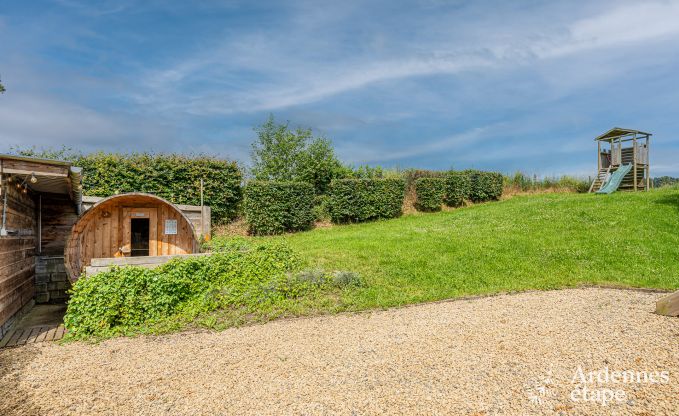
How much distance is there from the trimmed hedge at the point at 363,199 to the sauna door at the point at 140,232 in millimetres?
9942

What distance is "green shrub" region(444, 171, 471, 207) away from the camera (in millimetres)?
24016

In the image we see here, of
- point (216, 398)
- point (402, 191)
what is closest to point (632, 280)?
point (216, 398)

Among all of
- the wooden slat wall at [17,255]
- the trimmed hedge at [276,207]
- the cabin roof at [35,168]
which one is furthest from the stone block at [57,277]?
the trimmed hedge at [276,207]

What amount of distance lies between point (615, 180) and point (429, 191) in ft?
37.4

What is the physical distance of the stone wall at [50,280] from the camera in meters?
11.5

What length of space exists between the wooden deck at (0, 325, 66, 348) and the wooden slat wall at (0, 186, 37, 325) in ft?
1.71

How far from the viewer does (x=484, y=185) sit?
1005 inches

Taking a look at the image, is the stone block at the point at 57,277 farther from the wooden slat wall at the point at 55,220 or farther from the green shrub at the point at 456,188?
the green shrub at the point at 456,188

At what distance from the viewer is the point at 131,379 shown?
5492 mm

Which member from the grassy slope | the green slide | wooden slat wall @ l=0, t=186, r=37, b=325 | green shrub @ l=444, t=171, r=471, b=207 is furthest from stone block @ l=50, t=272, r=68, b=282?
the green slide

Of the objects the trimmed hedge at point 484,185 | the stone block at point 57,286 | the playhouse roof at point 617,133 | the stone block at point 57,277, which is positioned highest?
the playhouse roof at point 617,133

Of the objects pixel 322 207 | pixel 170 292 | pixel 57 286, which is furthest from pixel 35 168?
pixel 322 207

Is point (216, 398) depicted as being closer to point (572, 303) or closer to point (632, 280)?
point (572, 303)

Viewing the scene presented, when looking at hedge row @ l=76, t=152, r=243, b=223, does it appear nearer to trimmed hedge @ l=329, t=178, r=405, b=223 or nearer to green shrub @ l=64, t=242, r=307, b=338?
trimmed hedge @ l=329, t=178, r=405, b=223
